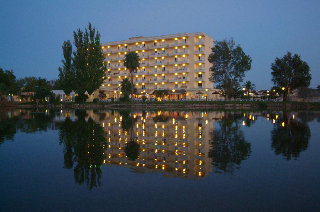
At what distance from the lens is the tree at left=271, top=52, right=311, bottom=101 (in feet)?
208

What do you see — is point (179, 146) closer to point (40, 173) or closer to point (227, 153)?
point (227, 153)

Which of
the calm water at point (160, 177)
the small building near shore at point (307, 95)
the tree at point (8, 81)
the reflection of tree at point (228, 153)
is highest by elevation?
the tree at point (8, 81)

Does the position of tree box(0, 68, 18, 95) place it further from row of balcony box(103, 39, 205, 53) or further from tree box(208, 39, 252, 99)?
tree box(208, 39, 252, 99)

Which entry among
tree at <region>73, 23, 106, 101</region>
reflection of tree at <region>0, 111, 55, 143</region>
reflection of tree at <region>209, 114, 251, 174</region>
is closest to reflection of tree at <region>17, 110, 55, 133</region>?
reflection of tree at <region>0, 111, 55, 143</region>

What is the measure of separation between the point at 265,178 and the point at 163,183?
2.78 metres

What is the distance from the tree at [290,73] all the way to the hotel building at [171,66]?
70.4 feet

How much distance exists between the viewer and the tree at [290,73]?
63531 millimetres

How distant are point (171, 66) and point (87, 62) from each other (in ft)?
116

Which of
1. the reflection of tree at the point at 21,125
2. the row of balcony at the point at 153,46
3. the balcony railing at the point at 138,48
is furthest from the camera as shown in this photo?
the balcony railing at the point at 138,48

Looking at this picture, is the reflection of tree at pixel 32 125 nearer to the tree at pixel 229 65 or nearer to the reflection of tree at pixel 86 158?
the reflection of tree at pixel 86 158

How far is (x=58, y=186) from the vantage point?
6.49m

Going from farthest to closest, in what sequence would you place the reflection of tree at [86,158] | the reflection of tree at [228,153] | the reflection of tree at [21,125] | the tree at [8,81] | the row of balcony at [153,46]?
the row of balcony at [153,46]
the tree at [8,81]
the reflection of tree at [21,125]
the reflection of tree at [228,153]
the reflection of tree at [86,158]

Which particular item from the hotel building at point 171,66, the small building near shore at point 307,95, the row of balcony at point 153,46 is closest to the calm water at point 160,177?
the small building near shore at point 307,95

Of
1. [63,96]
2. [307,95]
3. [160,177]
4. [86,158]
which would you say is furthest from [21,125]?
[63,96]
